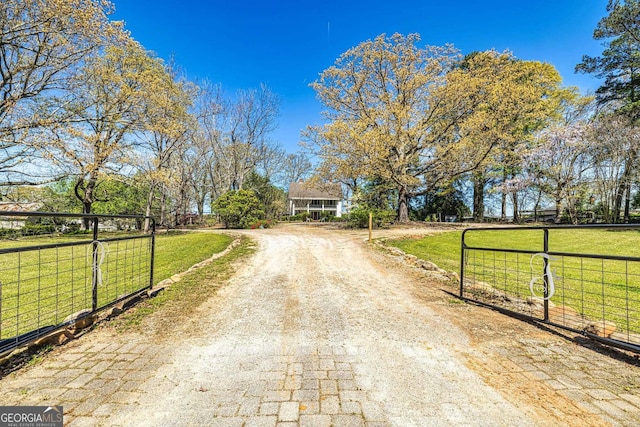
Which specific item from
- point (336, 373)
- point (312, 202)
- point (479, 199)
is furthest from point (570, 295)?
point (312, 202)

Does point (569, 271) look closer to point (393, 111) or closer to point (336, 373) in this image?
point (336, 373)

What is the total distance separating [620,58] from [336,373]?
23.5 m

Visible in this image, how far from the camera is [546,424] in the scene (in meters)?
1.82

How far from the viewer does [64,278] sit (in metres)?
6.79

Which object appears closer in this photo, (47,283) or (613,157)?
(47,283)

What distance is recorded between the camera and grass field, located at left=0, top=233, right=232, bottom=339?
371 cm

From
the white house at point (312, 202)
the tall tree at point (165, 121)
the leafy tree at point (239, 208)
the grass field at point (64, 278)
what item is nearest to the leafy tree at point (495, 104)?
the leafy tree at point (239, 208)

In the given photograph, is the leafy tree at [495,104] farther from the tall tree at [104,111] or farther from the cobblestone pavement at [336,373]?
the tall tree at [104,111]

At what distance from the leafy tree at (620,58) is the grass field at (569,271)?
9680 millimetres

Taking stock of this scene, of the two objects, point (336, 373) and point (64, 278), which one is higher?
point (336, 373)

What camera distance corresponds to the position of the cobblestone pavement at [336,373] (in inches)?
75.7

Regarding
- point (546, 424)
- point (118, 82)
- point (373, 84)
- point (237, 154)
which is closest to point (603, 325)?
point (546, 424)

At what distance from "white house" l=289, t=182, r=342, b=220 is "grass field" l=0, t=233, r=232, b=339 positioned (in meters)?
30.3

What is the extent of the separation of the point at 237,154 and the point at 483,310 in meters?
25.8
